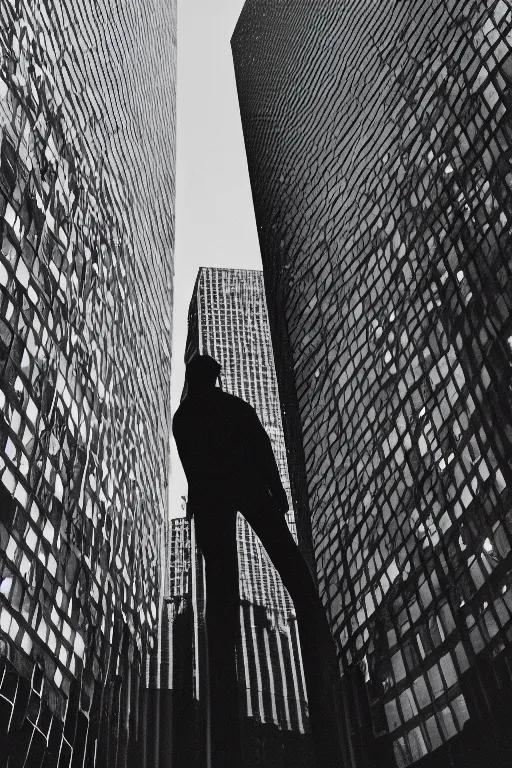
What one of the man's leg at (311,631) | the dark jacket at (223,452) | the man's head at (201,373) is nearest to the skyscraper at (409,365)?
the man's leg at (311,631)

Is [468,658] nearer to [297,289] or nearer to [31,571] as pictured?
[31,571]

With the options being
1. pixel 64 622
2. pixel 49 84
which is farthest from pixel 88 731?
pixel 49 84

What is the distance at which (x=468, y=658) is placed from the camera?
39938 millimetres

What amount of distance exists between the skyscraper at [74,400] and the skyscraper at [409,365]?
44.8 feet

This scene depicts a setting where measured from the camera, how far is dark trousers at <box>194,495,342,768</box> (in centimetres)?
745

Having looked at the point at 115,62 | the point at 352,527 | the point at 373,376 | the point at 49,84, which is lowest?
the point at 352,527

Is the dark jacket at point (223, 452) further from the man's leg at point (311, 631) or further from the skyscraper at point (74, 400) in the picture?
the skyscraper at point (74, 400)

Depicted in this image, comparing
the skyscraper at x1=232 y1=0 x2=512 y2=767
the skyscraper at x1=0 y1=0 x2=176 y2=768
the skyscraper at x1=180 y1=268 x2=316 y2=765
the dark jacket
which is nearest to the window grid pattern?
the skyscraper at x1=180 y1=268 x2=316 y2=765

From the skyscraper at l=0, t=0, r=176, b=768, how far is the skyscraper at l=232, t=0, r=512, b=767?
44.8 ft

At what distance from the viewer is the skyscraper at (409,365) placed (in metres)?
41.1

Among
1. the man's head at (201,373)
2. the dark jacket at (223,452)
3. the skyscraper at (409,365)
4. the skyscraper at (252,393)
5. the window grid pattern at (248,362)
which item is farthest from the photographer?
the window grid pattern at (248,362)

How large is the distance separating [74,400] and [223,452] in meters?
40.8

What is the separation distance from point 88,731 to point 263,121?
6848cm

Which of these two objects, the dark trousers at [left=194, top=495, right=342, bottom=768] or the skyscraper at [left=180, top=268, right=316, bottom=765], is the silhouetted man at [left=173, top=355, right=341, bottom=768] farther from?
the skyscraper at [left=180, top=268, right=316, bottom=765]
